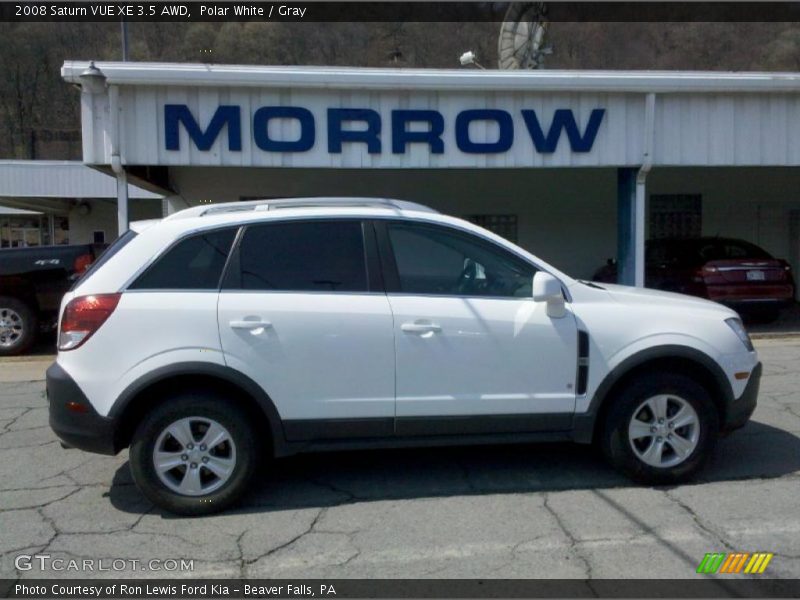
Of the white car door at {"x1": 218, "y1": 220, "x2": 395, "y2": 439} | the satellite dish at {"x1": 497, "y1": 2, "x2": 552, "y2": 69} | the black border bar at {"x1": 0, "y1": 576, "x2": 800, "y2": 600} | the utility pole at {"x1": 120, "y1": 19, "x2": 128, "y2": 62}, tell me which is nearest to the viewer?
the black border bar at {"x1": 0, "y1": 576, "x2": 800, "y2": 600}

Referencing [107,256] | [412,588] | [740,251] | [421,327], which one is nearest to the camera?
[412,588]

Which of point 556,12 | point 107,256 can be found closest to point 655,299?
point 107,256

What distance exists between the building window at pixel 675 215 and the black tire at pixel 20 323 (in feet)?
38.5

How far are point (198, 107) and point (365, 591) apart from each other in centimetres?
805

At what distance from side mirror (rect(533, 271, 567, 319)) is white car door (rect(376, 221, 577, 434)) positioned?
58 mm

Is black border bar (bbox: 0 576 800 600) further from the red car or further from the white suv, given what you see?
the red car

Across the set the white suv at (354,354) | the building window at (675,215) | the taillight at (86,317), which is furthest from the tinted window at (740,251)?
the taillight at (86,317)

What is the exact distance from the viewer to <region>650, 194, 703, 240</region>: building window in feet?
54.3

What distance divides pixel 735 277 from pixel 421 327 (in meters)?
9.37

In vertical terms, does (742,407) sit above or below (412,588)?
above

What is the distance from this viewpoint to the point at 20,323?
11.1m

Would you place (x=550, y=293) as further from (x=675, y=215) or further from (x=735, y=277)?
(x=675, y=215)

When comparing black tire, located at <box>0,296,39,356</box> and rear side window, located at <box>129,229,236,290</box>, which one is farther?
black tire, located at <box>0,296,39,356</box>

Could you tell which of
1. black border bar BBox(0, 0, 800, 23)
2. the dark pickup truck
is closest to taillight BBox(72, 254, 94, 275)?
the dark pickup truck
